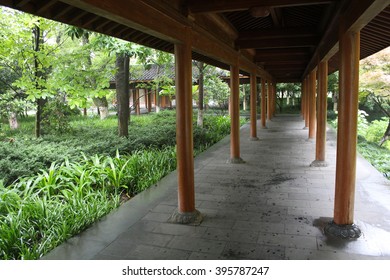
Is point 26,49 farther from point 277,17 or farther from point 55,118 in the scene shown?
point 277,17

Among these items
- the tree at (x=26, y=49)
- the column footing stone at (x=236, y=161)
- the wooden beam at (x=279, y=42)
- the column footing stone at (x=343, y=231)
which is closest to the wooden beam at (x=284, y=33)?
the wooden beam at (x=279, y=42)

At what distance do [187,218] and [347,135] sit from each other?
2406 millimetres

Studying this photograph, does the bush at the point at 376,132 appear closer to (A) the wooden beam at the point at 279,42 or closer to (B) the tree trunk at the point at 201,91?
(B) the tree trunk at the point at 201,91

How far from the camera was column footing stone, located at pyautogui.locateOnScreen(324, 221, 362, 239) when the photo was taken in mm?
3975

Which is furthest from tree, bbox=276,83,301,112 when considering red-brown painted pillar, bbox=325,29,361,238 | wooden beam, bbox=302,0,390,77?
red-brown painted pillar, bbox=325,29,361,238

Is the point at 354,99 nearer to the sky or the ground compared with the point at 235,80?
nearer to the ground

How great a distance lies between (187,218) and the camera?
15.0 ft

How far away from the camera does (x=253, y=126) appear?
12.4m

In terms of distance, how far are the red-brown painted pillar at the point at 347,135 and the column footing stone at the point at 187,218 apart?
1.74m

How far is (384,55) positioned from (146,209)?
11.5 meters

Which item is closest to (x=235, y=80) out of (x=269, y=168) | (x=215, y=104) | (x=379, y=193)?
(x=269, y=168)

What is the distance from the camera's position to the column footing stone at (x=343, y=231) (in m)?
3.97

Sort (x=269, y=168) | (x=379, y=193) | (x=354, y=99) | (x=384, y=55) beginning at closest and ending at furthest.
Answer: (x=354, y=99) < (x=379, y=193) < (x=269, y=168) < (x=384, y=55)
